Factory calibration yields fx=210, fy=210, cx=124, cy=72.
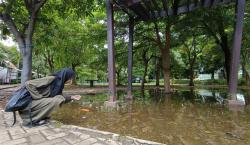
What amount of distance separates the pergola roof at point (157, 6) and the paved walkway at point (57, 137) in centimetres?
444

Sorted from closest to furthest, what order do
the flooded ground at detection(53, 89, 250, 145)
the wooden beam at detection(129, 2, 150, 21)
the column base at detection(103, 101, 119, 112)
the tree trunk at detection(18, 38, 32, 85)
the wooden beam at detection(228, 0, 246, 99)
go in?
the flooded ground at detection(53, 89, 250, 145) → the wooden beam at detection(228, 0, 246, 99) → the column base at detection(103, 101, 119, 112) → the tree trunk at detection(18, 38, 32, 85) → the wooden beam at detection(129, 2, 150, 21)

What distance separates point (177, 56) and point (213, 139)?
18.9 m

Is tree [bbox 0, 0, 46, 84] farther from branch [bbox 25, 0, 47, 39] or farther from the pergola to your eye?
the pergola

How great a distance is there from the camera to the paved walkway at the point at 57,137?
3109 millimetres

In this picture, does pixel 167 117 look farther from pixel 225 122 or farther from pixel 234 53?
pixel 234 53

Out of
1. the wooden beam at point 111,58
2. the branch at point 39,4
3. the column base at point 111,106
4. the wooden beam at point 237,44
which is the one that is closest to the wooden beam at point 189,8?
the wooden beam at point 237,44

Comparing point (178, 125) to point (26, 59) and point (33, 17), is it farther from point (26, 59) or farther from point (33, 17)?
point (33, 17)

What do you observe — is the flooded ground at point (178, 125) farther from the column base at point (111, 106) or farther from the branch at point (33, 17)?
the branch at point (33, 17)

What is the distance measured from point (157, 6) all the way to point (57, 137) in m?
6.22

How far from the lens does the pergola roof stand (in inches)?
270

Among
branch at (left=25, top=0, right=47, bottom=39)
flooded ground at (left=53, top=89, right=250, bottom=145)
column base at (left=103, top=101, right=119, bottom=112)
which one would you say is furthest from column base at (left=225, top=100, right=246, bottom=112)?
branch at (left=25, top=0, right=47, bottom=39)

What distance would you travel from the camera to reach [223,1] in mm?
6582

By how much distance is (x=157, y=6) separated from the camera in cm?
791

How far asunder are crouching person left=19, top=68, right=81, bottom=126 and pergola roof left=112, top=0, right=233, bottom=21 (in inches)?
144
